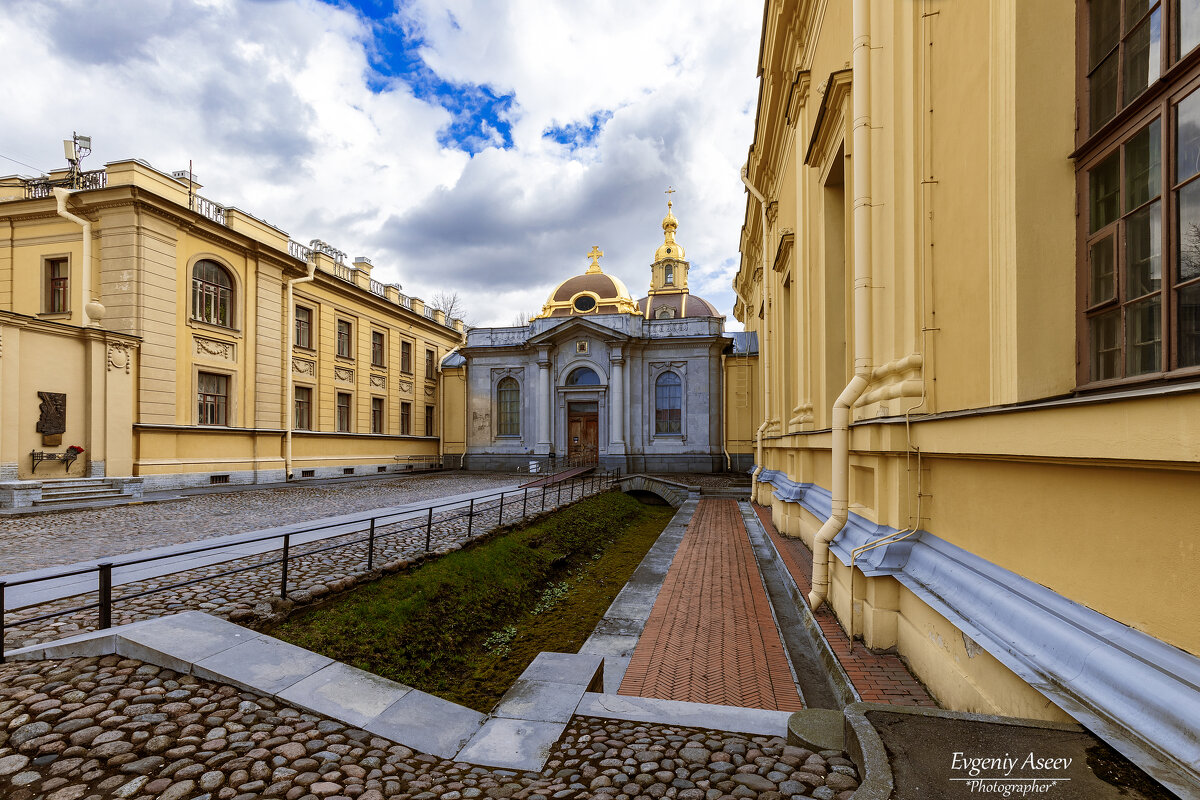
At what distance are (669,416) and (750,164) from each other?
44.1 ft

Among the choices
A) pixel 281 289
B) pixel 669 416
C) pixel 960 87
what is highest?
pixel 281 289

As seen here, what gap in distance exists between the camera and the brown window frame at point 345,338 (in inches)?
993

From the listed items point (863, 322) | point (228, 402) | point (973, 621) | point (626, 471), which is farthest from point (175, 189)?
point (973, 621)

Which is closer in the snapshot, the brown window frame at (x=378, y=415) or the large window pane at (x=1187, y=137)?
the large window pane at (x=1187, y=137)

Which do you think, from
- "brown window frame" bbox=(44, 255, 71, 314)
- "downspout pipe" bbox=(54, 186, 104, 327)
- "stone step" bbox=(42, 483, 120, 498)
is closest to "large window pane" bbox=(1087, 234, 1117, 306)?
"stone step" bbox=(42, 483, 120, 498)

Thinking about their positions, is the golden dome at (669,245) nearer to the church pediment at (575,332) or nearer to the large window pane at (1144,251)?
the church pediment at (575,332)

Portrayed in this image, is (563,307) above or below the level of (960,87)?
above

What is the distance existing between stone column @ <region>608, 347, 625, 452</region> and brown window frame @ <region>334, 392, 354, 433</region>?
11.6 metres

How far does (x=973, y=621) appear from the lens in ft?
10.6

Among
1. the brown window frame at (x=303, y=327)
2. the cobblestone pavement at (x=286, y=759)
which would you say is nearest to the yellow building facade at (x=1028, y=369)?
the cobblestone pavement at (x=286, y=759)

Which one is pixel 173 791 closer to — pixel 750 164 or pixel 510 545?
pixel 510 545

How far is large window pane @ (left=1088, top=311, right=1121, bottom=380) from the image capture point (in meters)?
2.87

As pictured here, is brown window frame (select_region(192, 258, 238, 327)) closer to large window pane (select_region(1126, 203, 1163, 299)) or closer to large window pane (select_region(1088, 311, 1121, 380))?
large window pane (select_region(1088, 311, 1121, 380))

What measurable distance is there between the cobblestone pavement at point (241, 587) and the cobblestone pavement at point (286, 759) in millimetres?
1000
